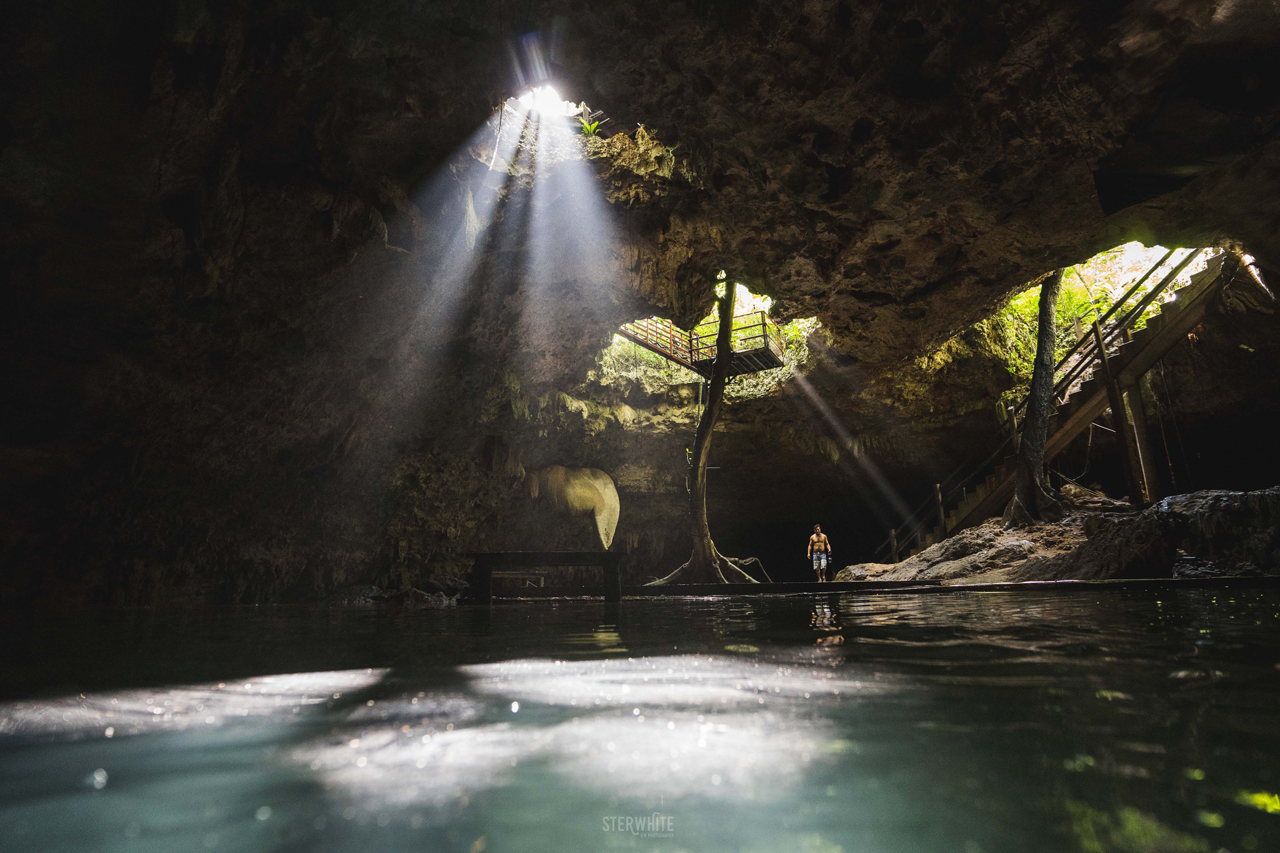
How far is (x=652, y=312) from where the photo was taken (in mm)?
8648

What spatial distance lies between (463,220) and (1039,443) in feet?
28.6

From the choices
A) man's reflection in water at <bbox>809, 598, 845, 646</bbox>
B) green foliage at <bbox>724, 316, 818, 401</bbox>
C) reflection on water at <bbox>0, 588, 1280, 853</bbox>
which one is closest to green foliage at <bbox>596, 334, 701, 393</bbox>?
green foliage at <bbox>724, 316, 818, 401</bbox>

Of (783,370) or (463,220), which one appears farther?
(783,370)

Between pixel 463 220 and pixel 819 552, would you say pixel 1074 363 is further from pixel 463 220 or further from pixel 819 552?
pixel 463 220

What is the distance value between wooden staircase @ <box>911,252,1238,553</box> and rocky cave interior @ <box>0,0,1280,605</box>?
742mm

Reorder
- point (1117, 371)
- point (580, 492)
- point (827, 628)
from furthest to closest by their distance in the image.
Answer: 1. point (580, 492)
2. point (1117, 371)
3. point (827, 628)

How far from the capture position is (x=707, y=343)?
1238 cm

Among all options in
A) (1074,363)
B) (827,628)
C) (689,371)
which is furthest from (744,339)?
(827,628)

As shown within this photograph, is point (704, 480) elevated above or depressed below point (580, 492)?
below

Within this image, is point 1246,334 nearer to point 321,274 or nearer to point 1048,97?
point 1048,97

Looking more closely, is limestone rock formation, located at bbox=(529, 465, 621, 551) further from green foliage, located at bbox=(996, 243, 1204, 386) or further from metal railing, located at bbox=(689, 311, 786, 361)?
green foliage, located at bbox=(996, 243, 1204, 386)

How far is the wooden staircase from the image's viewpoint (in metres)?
8.13

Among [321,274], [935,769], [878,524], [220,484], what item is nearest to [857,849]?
[935,769]

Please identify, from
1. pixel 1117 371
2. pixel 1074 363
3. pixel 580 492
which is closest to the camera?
pixel 1117 371
